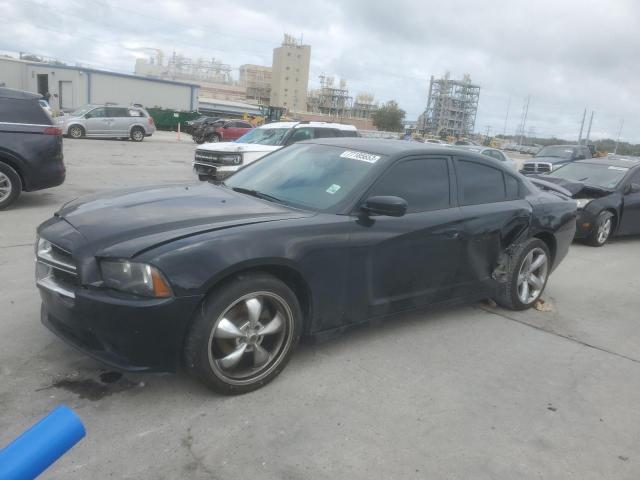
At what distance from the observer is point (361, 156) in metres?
4.13

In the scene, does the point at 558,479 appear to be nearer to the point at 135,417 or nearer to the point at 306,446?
the point at 306,446

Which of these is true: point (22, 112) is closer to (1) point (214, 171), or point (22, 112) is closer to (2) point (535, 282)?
(1) point (214, 171)

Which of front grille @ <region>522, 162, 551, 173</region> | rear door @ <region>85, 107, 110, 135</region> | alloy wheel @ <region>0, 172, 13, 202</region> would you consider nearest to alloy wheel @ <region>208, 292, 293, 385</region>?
alloy wheel @ <region>0, 172, 13, 202</region>

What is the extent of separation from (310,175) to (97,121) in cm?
2380

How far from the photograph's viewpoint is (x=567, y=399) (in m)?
3.59

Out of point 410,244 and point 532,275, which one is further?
point 532,275

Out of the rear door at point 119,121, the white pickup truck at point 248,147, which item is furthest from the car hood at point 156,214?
the rear door at point 119,121

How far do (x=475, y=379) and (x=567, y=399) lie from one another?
0.61 meters

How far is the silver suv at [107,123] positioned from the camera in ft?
80.1

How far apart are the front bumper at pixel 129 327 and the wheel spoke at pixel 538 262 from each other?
3.61m

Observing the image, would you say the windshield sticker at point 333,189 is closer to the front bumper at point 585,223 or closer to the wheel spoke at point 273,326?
the wheel spoke at point 273,326

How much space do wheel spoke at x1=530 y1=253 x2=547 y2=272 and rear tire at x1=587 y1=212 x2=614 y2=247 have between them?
4.19m

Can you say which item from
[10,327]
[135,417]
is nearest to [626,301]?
[135,417]

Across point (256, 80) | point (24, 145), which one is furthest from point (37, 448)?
point (256, 80)
